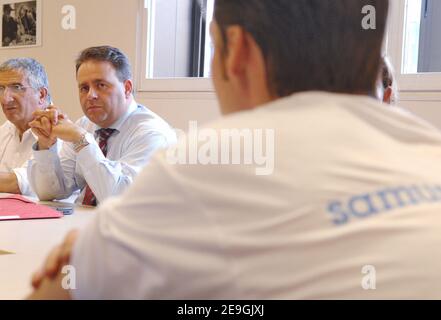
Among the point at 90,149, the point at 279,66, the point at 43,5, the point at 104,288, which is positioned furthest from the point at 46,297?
the point at 43,5

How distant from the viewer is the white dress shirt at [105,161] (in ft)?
6.76

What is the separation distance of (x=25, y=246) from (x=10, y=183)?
Answer: 1.21 metres

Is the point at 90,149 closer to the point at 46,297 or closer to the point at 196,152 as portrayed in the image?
the point at 46,297

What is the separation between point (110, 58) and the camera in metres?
2.44

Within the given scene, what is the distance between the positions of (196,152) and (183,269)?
4.8 inches

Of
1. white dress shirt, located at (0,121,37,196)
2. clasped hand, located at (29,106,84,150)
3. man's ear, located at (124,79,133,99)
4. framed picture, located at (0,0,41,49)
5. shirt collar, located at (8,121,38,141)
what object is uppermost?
framed picture, located at (0,0,41,49)

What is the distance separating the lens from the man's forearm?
2406 millimetres

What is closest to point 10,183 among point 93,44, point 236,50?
point 93,44

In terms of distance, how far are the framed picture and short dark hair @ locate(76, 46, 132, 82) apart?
1.75m

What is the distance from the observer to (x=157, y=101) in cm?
340

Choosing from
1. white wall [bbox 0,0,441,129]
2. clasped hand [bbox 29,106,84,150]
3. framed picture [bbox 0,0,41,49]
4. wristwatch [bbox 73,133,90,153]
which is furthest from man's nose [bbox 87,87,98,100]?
framed picture [bbox 0,0,41,49]

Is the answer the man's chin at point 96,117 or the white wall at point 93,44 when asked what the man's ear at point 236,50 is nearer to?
the man's chin at point 96,117

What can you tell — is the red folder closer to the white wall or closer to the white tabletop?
the white tabletop

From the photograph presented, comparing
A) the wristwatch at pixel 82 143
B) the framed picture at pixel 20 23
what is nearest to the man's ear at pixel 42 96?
the wristwatch at pixel 82 143
